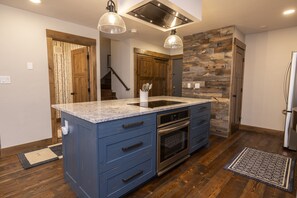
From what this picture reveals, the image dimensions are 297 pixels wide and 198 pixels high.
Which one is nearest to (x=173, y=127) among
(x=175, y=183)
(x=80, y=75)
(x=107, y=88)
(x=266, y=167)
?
(x=175, y=183)

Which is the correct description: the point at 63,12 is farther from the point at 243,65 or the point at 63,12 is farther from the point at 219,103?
the point at 243,65

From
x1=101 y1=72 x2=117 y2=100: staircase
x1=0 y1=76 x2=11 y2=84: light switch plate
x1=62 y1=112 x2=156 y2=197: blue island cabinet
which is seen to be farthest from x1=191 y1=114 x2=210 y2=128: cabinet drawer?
x1=0 y1=76 x2=11 y2=84: light switch plate

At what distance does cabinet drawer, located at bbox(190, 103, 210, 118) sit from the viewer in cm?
249

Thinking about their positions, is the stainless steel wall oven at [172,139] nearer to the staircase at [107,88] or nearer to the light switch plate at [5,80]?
the light switch plate at [5,80]

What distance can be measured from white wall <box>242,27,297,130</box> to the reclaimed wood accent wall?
100 cm

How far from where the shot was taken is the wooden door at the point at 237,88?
3.58m

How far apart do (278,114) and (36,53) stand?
5234 millimetres

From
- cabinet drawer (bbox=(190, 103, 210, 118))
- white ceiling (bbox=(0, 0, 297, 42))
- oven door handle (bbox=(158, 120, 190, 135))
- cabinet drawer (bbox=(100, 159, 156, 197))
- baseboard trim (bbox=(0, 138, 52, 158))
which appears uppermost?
white ceiling (bbox=(0, 0, 297, 42))

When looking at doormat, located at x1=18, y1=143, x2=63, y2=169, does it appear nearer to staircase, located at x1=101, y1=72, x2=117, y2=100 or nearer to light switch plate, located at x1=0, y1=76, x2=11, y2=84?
light switch plate, located at x1=0, y1=76, x2=11, y2=84

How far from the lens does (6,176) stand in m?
2.04

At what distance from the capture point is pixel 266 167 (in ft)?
7.53

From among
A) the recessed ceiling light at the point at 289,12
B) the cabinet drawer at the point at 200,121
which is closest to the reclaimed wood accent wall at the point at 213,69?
the recessed ceiling light at the point at 289,12

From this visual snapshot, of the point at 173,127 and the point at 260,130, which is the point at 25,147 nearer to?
the point at 173,127

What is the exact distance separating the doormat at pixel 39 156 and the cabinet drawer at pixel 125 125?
171 cm
